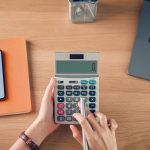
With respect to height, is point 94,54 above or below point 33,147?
above

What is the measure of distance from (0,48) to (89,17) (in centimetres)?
23

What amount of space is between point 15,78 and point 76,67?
0.48 ft

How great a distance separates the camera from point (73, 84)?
679mm

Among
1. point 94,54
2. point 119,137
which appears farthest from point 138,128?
point 94,54

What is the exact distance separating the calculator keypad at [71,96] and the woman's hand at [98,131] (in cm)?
4

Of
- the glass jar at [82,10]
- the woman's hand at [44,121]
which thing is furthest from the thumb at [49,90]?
the glass jar at [82,10]

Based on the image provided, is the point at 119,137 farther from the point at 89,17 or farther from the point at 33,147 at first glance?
the point at 89,17

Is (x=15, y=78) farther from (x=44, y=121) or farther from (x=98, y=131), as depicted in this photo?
(x=98, y=131)

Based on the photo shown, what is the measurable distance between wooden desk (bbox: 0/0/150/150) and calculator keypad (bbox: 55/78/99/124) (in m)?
0.03

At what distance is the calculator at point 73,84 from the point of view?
0.67 m

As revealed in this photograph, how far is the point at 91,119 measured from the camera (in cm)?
63

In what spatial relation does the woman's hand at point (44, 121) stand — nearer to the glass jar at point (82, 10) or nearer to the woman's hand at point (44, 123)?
the woman's hand at point (44, 123)

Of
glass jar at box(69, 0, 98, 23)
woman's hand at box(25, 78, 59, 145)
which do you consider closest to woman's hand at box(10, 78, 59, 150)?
woman's hand at box(25, 78, 59, 145)

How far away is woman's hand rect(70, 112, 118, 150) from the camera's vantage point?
24.2 inches
